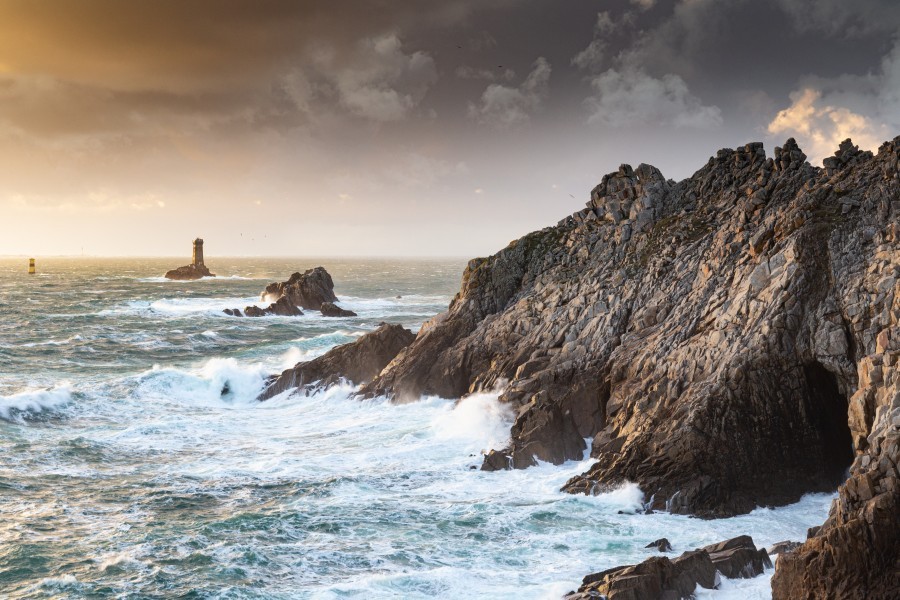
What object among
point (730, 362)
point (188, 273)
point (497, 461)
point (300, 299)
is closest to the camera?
point (730, 362)

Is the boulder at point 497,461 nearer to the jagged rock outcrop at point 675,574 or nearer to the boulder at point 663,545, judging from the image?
the boulder at point 663,545

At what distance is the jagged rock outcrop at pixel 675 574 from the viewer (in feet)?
56.3

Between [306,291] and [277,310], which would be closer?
[277,310]

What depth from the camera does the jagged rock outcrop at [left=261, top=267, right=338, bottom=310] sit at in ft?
312

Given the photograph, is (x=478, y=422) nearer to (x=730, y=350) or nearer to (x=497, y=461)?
(x=497, y=461)

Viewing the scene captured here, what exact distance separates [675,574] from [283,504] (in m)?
15.1

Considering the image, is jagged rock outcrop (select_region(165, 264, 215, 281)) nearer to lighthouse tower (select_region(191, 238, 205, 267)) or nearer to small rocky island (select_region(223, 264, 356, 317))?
lighthouse tower (select_region(191, 238, 205, 267))

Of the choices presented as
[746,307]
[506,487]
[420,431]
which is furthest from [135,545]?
[746,307]

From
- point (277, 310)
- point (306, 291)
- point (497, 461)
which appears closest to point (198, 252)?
point (306, 291)

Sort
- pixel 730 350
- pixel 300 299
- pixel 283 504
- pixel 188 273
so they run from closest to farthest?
1. pixel 283 504
2. pixel 730 350
3. pixel 300 299
4. pixel 188 273

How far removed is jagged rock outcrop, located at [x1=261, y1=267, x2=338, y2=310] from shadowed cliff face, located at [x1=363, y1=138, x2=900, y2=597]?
5564cm

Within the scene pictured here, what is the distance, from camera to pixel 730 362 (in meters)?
26.4

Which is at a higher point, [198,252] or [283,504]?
[198,252]

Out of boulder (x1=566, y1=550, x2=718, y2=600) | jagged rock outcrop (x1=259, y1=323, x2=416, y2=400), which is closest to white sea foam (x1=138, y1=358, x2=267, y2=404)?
jagged rock outcrop (x1=259, y1=323, x2=416, y2=400)
